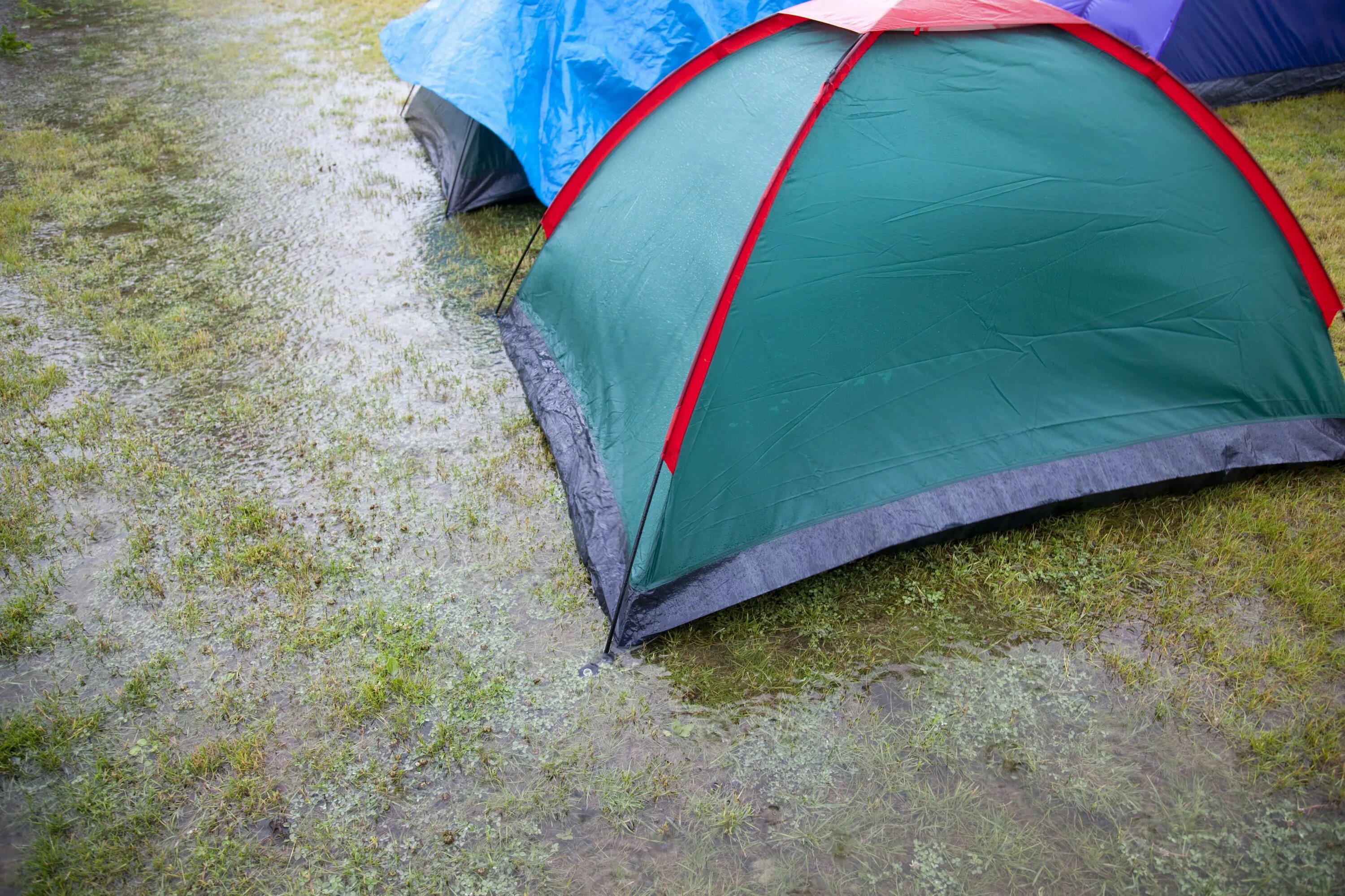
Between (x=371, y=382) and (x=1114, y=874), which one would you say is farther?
(x=371, y=382)

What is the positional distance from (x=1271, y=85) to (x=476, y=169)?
22.2 feet

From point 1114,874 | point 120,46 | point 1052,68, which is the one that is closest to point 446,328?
point 1052,68

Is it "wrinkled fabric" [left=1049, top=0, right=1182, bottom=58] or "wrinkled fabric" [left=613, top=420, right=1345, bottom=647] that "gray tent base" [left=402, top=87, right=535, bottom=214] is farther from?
"wrinkled fabric" [left=1049, top=0, right=1182, bottom=58]

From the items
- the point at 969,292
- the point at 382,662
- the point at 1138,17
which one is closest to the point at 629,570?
the point at 382,662

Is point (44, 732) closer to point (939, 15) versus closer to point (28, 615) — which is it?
point (28, 615)

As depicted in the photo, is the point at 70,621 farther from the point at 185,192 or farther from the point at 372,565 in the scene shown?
the point at 185,192

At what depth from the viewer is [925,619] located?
121 inches

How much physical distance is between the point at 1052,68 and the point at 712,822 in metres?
2.80

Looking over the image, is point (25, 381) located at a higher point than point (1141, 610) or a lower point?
higher

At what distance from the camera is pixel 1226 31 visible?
7082 millimetres

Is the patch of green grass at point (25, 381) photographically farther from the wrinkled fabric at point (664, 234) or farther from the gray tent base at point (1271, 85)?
the gray tent base at point (1271, 85)

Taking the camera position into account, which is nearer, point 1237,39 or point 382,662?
point 382,662

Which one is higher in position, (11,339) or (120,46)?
(120,46)

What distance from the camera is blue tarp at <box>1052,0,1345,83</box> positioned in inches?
272
